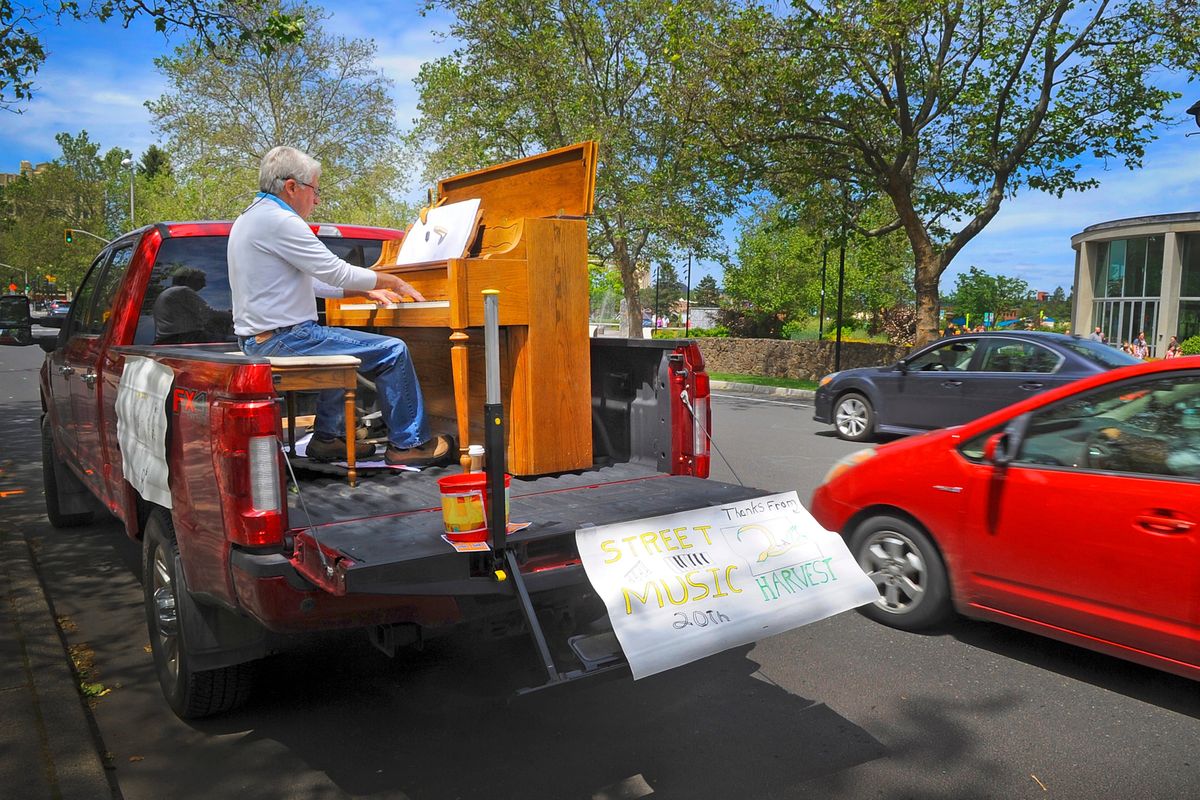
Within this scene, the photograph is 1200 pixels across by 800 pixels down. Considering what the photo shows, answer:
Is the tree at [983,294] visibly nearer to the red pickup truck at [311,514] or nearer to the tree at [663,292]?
the tree at [663,292]

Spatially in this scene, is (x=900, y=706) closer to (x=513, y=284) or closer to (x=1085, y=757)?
(x=1085, y=757)

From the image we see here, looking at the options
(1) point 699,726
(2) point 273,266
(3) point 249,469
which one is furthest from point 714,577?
(2) point 273,266

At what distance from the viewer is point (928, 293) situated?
1978 centimetres

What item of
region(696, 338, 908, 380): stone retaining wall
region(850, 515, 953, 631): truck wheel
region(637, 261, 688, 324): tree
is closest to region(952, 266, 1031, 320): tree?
region(637, 261, 688, 324): tree

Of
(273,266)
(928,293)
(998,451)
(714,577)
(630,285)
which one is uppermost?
(630,285)

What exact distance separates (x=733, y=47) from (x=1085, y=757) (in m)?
16.5

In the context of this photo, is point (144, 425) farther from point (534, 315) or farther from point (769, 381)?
point (769, 381)

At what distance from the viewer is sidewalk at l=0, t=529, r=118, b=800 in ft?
9.82

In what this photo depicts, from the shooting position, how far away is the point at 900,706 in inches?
146

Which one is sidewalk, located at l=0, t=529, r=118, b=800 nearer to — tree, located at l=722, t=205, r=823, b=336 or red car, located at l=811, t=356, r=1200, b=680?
red car, located at l=811, t=356, r=1200, b=680

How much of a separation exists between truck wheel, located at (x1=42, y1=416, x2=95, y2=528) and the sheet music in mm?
3362

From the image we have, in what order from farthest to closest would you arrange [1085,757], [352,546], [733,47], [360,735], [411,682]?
1. [733,47]
2. [411,682]
3. [360,735]
4. [1085,757]
5. [352,546]

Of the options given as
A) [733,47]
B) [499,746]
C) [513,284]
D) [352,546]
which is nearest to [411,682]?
[499,746]

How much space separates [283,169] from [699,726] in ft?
10.3
